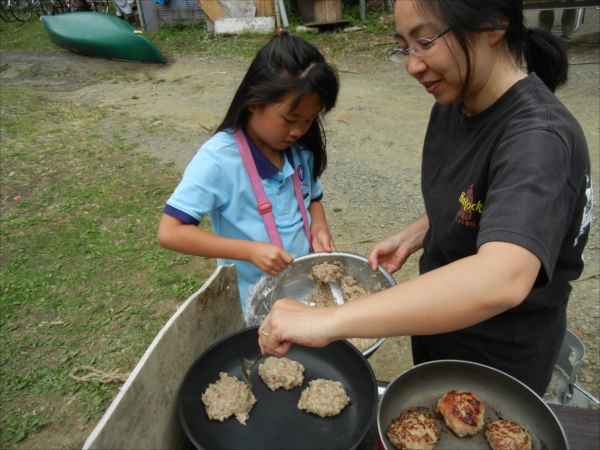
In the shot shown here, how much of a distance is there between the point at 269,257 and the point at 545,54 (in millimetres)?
1054

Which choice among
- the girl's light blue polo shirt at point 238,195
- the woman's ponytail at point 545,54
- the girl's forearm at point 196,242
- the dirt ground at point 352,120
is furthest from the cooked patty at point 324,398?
the dirt ground at point 352,120

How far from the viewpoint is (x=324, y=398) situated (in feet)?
4.42

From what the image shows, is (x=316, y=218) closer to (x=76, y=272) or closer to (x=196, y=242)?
(x=196, y=242)

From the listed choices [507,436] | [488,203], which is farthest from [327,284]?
[488,203]

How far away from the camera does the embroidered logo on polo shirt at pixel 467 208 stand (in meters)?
1.17

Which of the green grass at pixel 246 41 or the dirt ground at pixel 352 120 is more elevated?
the green grass at pixel 246 41

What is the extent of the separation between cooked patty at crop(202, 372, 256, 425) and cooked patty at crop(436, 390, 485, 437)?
542 mm

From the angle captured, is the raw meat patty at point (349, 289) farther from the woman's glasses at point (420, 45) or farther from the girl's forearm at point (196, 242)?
the woman's glasses at point (420, 45)

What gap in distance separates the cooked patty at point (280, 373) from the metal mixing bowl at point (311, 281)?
409 mm

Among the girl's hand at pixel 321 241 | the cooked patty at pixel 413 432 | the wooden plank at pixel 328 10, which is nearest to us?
the cooked patty at pixel 413 432

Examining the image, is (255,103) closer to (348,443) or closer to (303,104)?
(303,104)

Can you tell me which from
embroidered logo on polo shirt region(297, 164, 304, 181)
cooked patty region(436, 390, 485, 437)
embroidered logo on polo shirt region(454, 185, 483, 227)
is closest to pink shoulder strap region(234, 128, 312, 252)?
embroidered logo on polo shirt region(297, 164, 304, 181)

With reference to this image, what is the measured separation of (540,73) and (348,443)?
117 centimetres

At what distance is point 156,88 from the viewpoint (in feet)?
25.9
